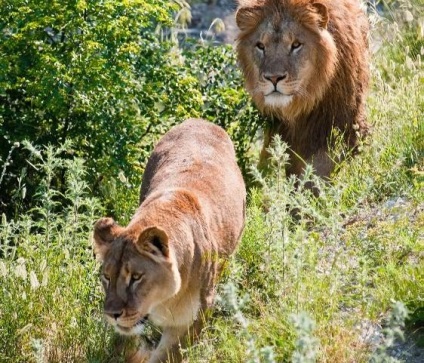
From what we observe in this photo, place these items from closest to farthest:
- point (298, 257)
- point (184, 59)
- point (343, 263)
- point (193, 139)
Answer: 1. point (298, 257)
2. point (343, 263)
3. point (193, 139)
4. point (184, 59)

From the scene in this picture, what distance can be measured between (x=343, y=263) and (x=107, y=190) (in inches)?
109

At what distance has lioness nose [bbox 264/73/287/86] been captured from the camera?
8.84 meters

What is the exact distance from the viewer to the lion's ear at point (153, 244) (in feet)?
20.9

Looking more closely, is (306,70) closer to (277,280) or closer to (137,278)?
(277,280)

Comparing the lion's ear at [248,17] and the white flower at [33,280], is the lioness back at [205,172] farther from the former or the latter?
the lion's ear at [248,17]

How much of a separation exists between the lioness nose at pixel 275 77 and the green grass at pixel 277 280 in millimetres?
969

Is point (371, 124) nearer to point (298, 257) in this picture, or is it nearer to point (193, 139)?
point (193, 139)

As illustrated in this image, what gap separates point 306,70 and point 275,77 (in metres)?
0.29

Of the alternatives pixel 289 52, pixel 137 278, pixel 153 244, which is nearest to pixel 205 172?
pixel 153 244

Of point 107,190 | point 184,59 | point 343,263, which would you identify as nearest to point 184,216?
point 343,263

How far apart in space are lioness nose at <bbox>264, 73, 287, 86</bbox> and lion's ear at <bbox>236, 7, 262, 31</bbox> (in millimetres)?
493

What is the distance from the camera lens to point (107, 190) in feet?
30.5

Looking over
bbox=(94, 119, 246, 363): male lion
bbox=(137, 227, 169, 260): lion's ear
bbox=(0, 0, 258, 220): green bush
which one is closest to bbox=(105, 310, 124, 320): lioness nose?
bbox=(94, 119, 246, 363): male lion

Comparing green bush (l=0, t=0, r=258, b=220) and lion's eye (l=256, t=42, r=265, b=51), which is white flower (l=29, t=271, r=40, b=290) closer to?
green bush (l=0, t=0, r=258, b=220)
